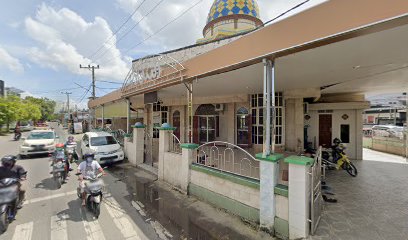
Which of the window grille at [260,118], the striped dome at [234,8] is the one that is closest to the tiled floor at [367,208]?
the window grille at [260,118]

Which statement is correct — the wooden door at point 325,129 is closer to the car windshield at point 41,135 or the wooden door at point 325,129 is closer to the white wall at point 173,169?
the white wall at point 173,169

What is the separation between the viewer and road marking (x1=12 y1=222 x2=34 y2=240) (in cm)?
391

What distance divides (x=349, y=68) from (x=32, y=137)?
15.9 metres

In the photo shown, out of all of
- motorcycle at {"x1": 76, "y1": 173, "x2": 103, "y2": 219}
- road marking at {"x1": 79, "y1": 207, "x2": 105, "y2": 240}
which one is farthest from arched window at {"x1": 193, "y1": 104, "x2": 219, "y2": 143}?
road marking at {"x1": 79, "y1": 207, "x2": 105, "y2": 240}

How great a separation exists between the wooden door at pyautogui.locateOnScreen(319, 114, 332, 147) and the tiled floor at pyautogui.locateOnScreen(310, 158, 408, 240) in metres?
3.44

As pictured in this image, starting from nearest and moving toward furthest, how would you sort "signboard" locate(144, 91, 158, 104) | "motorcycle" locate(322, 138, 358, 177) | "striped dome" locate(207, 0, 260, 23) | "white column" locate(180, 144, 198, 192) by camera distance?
"white column" locate(180, 144, 198, 192) → "motorcycle" locate(322, 138, 358, 177) → "signboard" locate(144, 91, 158, 104) → "striped dome" locate(207, 0, 260, 23)

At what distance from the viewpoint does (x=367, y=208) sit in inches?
183

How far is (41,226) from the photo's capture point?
14.2 ft

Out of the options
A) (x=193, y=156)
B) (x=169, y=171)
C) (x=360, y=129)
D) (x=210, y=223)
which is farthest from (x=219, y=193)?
(x=360, y=129)

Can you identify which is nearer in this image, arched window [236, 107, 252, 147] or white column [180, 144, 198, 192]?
white column [180, 144, 198, 192]

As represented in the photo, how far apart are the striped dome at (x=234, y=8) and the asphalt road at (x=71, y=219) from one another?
17.1 m

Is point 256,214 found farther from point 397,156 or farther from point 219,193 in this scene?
point 397,156

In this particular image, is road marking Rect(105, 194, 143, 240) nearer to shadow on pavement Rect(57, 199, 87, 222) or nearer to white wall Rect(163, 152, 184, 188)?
shadow on pavement Rect(57, 199, 87, 222)

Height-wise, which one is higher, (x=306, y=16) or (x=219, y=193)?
(x=306, y=16)
